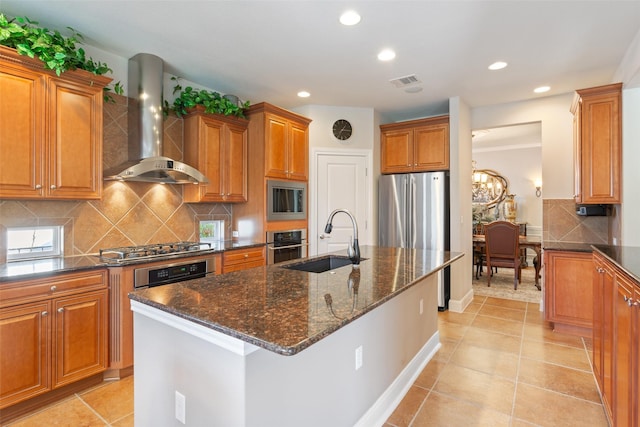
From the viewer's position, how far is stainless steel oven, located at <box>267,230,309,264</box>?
3.61 meters

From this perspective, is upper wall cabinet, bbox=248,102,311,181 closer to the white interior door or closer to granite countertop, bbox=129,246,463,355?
the white interior door

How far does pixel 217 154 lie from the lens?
344 centimetres

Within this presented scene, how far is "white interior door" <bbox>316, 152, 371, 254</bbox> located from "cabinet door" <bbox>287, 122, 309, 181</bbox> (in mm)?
251

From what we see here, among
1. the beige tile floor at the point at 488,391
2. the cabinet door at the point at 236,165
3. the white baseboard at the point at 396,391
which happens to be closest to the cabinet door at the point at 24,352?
the beige tile floor at the point at 488,391

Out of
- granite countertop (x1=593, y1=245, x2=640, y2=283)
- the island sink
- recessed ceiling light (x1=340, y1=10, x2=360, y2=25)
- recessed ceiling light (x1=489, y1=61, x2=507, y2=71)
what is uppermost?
recessed ceiling light (x1=489, y1=61, x2=507, y2=71)

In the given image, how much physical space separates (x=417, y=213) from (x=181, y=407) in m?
3.54

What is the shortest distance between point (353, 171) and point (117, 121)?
2.74m

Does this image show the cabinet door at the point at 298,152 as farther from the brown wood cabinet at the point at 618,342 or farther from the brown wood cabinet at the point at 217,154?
the brown wood cabinet at the point at 618,342

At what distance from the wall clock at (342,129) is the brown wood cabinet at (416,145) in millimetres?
524

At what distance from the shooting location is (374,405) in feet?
6.32

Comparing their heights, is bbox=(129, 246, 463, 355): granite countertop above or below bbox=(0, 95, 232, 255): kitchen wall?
below

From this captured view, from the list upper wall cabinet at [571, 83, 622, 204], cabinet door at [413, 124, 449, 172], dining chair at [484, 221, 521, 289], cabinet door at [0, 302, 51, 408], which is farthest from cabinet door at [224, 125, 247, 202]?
dining chair at [484, 221, 521, 289]

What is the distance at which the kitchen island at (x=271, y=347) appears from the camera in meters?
1.14

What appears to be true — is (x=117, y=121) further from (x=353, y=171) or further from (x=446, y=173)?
(x=446, y=173)
